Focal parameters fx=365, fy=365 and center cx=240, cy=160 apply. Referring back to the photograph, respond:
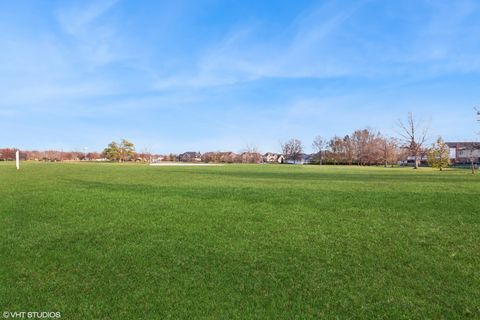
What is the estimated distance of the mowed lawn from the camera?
4.48 metres

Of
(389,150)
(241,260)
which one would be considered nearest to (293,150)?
(389,150)

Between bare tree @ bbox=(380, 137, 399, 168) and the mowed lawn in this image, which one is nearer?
the mowed lawn

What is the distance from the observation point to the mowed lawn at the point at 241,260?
14.7 feet

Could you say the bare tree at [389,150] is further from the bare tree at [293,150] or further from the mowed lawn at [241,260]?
the mowed lawn at [241,260]

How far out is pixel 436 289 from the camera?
493cm

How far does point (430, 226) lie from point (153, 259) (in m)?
6.31

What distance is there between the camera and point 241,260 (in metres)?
6.20

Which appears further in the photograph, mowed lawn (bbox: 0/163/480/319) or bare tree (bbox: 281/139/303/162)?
bare tree (bbox: 281/139/303/162)

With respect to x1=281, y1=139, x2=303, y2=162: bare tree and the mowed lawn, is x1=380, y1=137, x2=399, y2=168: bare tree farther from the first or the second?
the mowed lawn

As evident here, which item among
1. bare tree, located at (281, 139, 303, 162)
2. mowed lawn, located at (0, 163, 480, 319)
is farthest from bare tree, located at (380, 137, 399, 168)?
mowed lawn, located at (0, 163, 480, 319)

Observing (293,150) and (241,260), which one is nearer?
(241,260)

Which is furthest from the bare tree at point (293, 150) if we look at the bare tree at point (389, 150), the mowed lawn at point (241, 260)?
the mowed lawn at point (241, 260)

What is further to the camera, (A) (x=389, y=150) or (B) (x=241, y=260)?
(A) (x=389, y=150)

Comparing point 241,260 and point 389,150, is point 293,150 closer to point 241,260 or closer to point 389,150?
point 389,150
